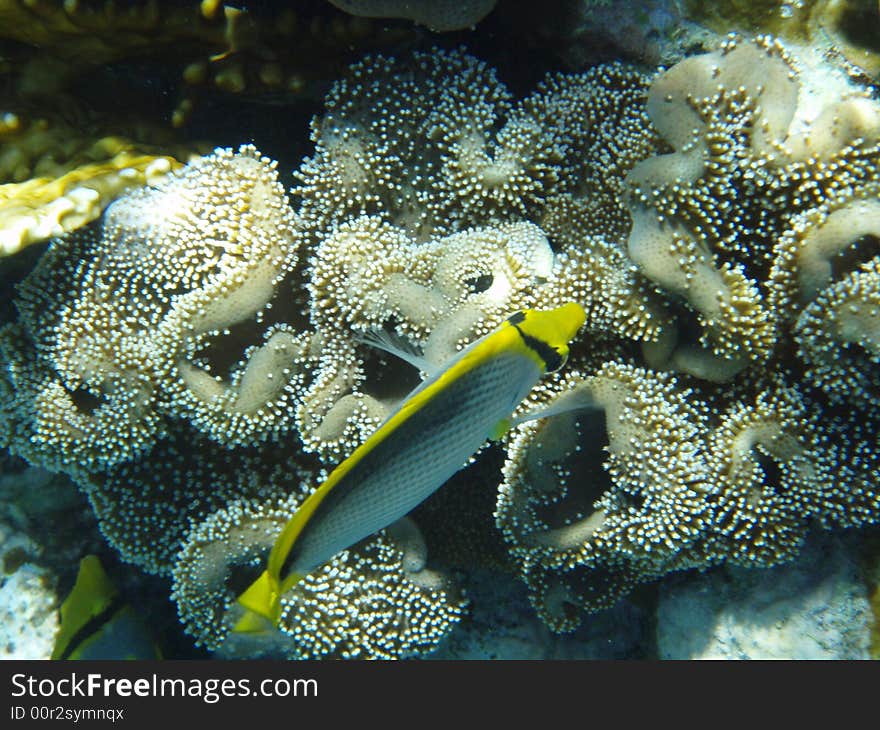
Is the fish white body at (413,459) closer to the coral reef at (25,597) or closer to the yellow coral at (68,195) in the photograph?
the yellow coral at (68,195)

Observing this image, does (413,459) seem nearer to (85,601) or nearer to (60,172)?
(60,172)

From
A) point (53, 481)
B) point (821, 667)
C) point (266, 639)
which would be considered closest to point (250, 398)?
point (266, 639)

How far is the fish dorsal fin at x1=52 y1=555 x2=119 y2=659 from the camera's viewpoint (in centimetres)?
333

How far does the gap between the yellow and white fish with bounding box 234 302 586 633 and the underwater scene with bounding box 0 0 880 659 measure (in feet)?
1.71

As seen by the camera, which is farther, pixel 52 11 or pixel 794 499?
pixel 52 11

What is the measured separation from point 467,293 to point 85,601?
2.77 metres

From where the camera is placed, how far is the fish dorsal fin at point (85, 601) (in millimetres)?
3332

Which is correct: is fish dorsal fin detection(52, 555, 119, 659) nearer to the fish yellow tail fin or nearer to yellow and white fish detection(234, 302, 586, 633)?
yellow and white fish detection(234, 302, 586, 633)

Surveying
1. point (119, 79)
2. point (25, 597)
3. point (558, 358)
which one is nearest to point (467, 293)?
point (558, 358)

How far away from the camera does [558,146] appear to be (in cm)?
268

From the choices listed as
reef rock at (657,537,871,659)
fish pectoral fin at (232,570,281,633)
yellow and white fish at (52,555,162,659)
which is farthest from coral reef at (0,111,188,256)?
reef rock at (657,537,871,659)

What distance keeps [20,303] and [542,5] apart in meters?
2.75

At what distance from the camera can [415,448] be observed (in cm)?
159

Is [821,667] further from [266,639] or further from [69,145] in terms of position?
[69,145]
